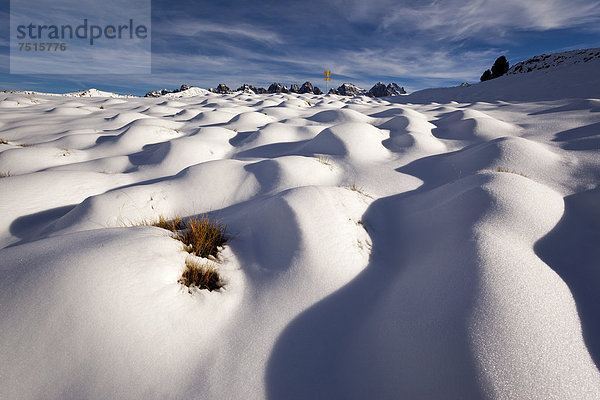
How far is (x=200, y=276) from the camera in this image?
177cm

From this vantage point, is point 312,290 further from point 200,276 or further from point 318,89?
point 318,89

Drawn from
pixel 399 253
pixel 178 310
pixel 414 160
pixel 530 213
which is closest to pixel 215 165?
pixel 178 310

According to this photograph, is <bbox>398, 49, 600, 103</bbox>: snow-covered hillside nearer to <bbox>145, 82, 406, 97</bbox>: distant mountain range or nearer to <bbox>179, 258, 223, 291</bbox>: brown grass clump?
<bbox>179, 258, 223, 291</bbox>: brown grass clump

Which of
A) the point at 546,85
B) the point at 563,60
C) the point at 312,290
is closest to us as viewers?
the point at 312,290

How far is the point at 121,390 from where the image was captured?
1225 millimetres

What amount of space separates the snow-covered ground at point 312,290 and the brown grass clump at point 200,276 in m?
0.07

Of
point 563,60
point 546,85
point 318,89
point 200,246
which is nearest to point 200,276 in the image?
point 200,246

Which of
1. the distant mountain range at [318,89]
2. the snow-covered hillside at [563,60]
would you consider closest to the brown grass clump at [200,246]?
the snow-covered hillside at [563,60]

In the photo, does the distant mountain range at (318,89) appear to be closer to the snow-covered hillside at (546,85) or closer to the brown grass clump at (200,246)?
the snow-covered hillside at (546,85)

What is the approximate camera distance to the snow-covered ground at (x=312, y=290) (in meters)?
1.25

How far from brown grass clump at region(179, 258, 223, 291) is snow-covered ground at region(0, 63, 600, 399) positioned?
74mm

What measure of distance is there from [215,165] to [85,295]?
248 cm

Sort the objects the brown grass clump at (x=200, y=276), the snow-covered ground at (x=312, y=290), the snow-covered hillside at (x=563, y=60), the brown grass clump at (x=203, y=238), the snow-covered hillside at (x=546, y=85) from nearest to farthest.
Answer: the snow-covered ground at (x=312, y=290), the brown grass clump at (x=200, y=276), the brown grass clump at (x=203, y=238), the snow-covered hillside at (x=546, y=85), the snow-covered hillside at (x=563, y=60)

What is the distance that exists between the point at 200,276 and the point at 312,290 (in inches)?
33.5
